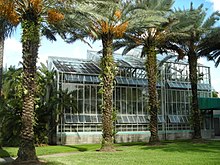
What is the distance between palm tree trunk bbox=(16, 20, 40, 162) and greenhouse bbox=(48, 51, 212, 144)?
13.6 m

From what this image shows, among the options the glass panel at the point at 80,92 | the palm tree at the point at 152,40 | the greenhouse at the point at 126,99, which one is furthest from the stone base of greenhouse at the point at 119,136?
the palm tree at the point at 152,40

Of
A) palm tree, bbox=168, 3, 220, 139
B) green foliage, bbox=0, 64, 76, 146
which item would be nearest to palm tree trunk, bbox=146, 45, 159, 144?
palm tree, bbox=168, 3, 220, 139

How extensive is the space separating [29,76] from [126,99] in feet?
62.5

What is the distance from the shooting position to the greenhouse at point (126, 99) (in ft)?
95.9

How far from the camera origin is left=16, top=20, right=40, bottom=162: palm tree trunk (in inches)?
539

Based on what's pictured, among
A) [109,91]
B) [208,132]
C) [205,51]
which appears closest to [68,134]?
[109,91]

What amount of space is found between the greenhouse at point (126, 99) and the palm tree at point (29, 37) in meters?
13.6

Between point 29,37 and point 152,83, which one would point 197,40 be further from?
point 29,37

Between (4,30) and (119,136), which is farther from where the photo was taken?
(119,136)

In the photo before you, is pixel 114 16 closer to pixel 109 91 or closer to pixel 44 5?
pixel 109 91

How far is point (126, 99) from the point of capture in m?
32.4

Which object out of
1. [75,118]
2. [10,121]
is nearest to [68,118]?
[75,118]

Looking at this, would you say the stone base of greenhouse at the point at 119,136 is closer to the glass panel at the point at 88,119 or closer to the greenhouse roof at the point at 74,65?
the glass panel at the point at 88,119

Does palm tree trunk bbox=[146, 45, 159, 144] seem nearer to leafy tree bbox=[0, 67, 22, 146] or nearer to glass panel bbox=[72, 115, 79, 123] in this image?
glass panel bbox=[72, 115, 79, 123]
